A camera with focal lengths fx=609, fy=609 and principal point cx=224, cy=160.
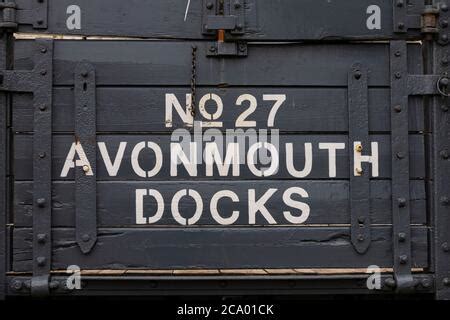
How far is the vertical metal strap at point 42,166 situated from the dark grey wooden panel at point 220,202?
41 millimetres

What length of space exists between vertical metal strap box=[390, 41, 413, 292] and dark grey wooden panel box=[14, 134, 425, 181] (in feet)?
0.15

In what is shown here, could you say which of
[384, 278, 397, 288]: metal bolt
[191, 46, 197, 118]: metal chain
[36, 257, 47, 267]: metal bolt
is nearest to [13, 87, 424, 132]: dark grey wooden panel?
[191, 46, 197, 118]: metal chain

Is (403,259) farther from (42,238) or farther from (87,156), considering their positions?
(42,238)

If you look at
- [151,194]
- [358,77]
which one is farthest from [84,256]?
[358,77]

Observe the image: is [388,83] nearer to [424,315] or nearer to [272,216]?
[272,216]

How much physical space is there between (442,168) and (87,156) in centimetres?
156

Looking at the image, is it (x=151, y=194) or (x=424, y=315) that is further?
(x=424, y=315)

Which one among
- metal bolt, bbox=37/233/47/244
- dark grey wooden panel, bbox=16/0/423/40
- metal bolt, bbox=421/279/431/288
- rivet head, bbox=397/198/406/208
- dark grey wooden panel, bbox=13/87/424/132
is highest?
dark grey wooden panel, bbox=16/0/423/40

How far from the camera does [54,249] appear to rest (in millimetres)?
2641

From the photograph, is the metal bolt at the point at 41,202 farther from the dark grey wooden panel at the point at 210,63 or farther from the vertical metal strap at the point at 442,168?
the vertical metal strap at the point at 442,168

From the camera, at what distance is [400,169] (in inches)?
106

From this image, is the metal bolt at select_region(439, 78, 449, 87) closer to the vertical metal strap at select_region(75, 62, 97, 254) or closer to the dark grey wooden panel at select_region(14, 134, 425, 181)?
the dark grey wooden panel at select_region(14, 134, 425, 181)

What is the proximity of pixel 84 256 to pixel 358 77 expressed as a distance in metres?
1.44

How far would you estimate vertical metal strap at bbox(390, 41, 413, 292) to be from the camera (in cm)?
266
